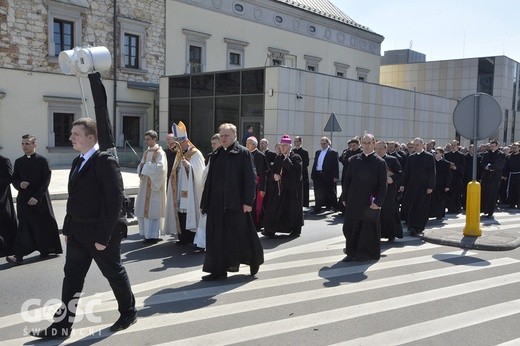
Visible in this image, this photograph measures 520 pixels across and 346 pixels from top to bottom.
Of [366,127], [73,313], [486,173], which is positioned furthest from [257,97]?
[73,313]

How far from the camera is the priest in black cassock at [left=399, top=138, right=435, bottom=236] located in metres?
9.47

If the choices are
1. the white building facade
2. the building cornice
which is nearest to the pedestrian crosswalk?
the building cornice

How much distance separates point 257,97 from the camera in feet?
62.0

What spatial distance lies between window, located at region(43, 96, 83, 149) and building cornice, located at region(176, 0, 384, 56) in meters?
8.24

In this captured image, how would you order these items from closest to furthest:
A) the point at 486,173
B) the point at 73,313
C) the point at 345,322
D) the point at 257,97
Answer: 1. the point at 73,313
2. the point at 345,322
3. the point at 486,173
4. the point at 257,97

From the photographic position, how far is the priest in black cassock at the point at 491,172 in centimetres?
1259

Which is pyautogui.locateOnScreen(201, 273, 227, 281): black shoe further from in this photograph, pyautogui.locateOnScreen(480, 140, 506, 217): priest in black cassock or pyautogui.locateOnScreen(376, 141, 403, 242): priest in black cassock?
pyautogui.locateOnScreen(480, 140, 506, 217): priest in black cassock

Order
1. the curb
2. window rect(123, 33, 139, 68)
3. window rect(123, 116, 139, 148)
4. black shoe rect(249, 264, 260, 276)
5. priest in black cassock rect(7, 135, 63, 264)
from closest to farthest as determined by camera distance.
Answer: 1. black shoe rect(249, 264, 260, 276)
2. priest in black cassock rect(7, 135, 63, 264)
3. the curb
4. window rect(123, 33, 139, 68)
5. window rect(123, 116, 139, 148)

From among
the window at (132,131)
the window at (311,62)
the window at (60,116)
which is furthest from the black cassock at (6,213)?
the window at (311,62)

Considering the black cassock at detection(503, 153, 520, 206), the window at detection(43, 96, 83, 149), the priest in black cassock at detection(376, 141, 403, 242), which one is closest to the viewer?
the priest in black cassock at detection(376, 141, 403, 242)

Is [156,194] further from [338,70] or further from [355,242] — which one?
[338,70]

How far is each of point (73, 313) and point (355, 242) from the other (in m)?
4.31

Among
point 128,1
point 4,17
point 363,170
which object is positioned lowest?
point 363,170

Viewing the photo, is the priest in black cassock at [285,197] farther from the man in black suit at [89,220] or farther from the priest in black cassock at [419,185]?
the man in black suit at [89,220]
